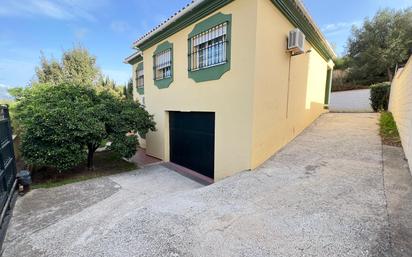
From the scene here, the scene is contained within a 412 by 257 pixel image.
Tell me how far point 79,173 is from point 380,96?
16.7 metres

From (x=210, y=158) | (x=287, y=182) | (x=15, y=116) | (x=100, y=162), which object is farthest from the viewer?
(x=100, y=162)

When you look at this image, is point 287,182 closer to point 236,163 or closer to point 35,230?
point 236,163

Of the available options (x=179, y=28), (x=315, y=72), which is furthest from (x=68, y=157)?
(x=315, y=72)

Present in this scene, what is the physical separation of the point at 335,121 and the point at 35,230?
10.7 m

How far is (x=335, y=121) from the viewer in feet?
29.0

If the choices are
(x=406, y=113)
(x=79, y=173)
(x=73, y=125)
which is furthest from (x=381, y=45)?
(x=79, y=173)

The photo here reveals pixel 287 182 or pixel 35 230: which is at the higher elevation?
pixel 287 182

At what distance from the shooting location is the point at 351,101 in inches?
563

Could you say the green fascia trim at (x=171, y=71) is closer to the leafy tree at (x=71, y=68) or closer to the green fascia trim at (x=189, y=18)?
the green fascia trim at (x=189, y=18)

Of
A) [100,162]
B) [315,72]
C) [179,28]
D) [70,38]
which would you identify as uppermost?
[70,38]

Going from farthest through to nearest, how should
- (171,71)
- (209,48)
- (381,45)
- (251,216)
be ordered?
(381,45), (171,71), (209,48), (251,216)

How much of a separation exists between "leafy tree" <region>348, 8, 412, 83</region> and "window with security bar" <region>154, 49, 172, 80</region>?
1858cm

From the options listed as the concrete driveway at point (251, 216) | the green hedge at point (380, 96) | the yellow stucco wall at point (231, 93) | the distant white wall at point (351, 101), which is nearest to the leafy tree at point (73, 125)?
the concrete driveway at point (251, 216)

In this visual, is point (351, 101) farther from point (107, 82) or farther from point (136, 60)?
point (107, 82)
